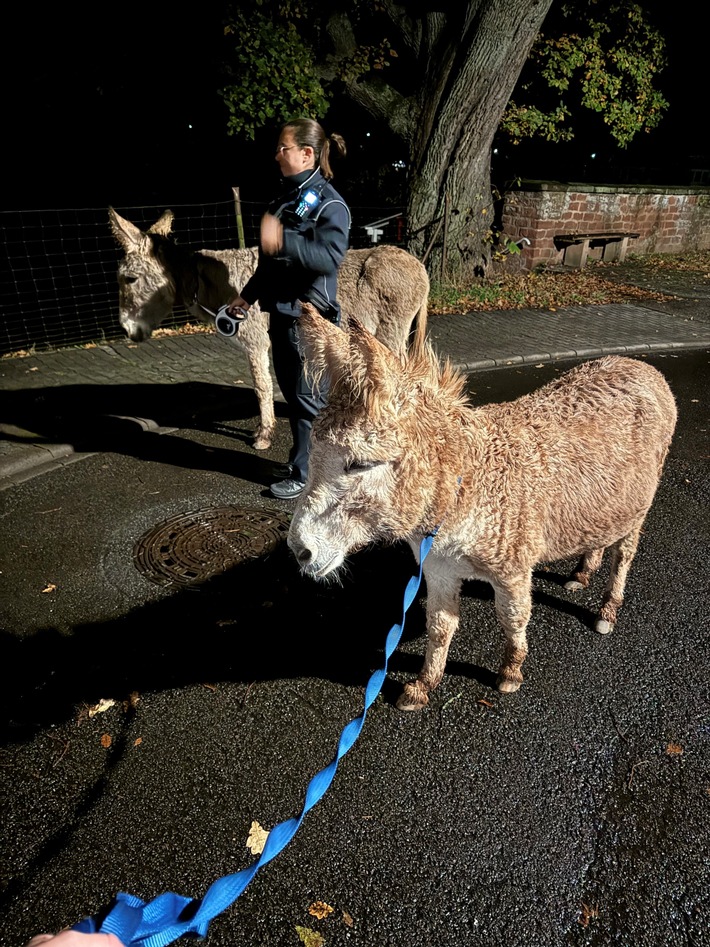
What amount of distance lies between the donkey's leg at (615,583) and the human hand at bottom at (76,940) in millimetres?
3291

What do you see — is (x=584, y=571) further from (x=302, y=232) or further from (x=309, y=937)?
(x=302, y=232)

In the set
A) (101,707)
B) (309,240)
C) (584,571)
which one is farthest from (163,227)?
(584,571)

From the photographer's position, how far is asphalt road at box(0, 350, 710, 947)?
2.40 metres

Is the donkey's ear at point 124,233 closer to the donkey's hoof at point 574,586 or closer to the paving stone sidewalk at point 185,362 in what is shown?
the paving stone sidewalk at point 185,362

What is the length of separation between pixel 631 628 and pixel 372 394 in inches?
111

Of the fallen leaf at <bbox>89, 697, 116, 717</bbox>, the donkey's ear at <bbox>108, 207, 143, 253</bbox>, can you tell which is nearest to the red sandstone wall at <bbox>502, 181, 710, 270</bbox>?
the donkey's ear at <bbox>108, 207, 143, 253</bbox>

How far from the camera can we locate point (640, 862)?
2.54 metres

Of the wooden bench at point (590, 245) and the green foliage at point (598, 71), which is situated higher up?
the green foliage at point (598, 71)

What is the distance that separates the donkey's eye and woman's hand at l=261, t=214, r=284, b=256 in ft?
8.45

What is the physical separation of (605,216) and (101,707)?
1710cm

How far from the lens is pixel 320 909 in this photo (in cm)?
236

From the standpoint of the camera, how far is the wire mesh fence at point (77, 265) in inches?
378

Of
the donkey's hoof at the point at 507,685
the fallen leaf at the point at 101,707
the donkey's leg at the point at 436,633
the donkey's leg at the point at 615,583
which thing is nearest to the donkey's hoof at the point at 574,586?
the donkey's leg at the point at 615,583

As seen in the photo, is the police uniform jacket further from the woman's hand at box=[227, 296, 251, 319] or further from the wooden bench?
the wooden bench
